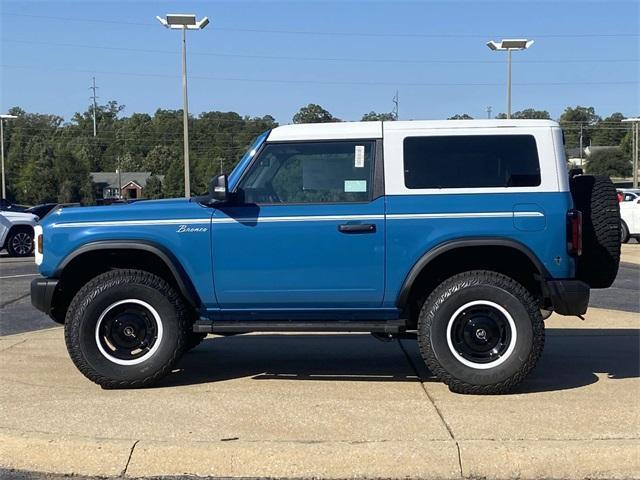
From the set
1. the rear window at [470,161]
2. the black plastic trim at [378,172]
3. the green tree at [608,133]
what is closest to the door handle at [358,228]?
the black plastic trim at [378,172]

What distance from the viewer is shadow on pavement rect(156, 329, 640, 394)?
631 cm

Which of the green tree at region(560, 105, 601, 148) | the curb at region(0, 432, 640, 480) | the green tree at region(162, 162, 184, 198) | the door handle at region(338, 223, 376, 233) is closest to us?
the curb at region(0, 432, 640, 480)

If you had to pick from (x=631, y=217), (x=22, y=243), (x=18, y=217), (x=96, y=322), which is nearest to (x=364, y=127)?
(x=96, y=322)

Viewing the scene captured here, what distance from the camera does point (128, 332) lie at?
589 cm

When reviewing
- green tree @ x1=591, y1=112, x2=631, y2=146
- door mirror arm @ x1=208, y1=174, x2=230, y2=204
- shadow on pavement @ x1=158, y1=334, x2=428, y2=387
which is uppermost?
green tree @ x1=591, y1=112, x2=631, y2=146

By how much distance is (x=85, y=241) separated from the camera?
5.78 m

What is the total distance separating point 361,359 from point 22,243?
14454mm

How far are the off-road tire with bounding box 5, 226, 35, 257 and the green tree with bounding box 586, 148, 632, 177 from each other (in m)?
59.4

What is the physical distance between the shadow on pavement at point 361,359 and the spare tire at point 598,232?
0.91 m

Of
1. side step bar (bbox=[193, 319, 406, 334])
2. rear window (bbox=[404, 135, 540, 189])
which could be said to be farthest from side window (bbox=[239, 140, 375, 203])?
side step bar (bbox=[193, 319, 406, 334])

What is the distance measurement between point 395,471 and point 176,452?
1.27 meters

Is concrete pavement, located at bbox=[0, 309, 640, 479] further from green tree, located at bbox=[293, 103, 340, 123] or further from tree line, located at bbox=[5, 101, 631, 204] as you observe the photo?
tree line, located at bbox=[5, 101, 631, 204]

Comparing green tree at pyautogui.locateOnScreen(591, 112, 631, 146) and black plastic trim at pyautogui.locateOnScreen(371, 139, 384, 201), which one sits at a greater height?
green tree at pyautogui.locateOnScreen(591, 112, 631, 146)

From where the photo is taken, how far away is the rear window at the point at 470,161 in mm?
5695
